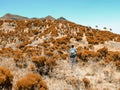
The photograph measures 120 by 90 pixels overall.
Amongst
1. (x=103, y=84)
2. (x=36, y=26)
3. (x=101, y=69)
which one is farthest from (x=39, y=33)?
(x=103, y=84)

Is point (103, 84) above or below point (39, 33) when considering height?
below

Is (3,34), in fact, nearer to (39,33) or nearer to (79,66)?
(39,33)

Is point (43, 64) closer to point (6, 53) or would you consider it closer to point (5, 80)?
point (5, 80)

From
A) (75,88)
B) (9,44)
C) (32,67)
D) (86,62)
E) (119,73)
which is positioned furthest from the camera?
(9,44)

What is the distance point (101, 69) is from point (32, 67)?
211 inches

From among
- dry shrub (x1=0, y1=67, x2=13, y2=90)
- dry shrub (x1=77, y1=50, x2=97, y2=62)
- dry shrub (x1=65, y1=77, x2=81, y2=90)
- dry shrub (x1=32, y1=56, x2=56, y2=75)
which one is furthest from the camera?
dry shrub (x1=77, y1=50, x2=97, y2=62)

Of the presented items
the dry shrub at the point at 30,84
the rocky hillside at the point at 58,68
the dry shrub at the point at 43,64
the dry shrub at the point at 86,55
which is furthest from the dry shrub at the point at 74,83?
the dry shrub at the point at 86,55

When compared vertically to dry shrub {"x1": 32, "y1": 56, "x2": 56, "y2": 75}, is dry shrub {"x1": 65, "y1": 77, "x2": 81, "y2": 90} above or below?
below

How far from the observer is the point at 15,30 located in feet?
141

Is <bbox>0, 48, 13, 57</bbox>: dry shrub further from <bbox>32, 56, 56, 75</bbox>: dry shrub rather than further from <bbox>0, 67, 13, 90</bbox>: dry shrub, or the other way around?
<bbox>0, 67, 13, 90</bbox>: dry shrub

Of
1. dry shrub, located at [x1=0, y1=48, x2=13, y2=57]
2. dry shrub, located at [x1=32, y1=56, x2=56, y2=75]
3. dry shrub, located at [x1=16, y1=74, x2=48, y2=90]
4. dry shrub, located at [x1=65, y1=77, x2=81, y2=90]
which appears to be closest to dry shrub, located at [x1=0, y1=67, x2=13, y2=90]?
dry shrub, located at [x1=16, y1=74, x2=48, y2=90]

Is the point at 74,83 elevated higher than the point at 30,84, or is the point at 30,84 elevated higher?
the point at 30,84

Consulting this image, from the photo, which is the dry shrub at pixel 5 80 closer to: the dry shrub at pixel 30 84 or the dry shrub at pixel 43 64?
the dry shrub at pixel 30 84

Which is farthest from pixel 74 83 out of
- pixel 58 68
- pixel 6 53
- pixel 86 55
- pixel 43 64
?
pixel 6 53
